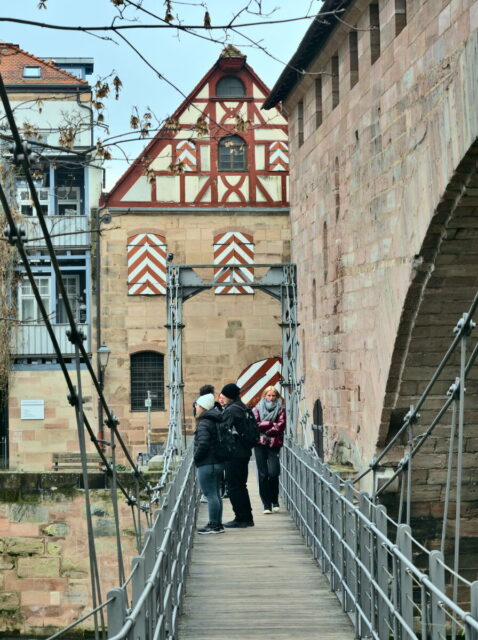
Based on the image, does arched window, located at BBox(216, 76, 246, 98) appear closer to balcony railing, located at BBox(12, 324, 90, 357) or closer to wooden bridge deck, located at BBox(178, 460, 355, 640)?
balcony railing, located at BBox(12, 324, 90, 357)

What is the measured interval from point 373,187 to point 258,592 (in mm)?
5350

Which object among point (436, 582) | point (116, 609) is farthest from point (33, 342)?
point (116, 609)

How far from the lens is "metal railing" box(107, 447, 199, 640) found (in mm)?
4477

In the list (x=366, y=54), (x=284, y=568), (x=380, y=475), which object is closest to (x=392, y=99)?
(x=366, y=54)

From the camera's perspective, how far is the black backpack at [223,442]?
1057 cm

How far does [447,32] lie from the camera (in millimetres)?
9828

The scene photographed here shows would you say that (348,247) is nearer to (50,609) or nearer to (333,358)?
(333,358)

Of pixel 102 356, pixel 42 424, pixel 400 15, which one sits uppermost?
pixel 400 15

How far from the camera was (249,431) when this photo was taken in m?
10.8

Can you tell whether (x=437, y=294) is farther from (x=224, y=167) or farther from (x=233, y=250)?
(x=224, y=167)

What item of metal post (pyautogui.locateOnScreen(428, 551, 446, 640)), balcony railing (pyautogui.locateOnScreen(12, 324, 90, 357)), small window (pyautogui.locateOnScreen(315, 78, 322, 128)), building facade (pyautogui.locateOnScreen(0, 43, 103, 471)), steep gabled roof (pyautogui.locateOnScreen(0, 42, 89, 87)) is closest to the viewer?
metal post (pyautogui.locateOnScreen(428, 551, 446, 640))

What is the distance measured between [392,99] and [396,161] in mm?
619

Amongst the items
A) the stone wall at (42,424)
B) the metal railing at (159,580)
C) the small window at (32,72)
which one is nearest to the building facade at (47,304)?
the stone wall at (42,424)

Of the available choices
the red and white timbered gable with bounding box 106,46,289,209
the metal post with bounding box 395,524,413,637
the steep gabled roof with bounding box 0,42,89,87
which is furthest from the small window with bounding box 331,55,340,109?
the steep gabled roof with bounding box 0,42,89,87
